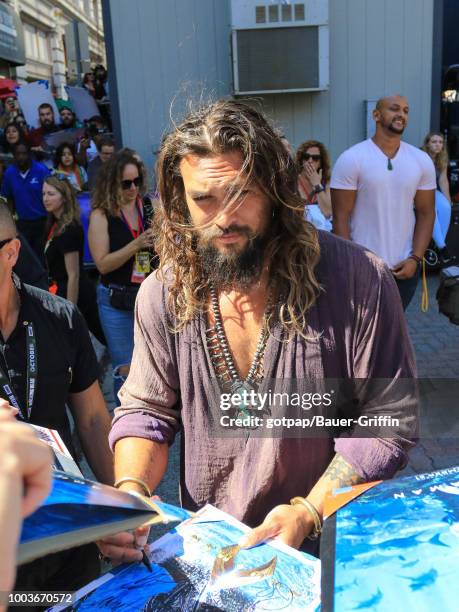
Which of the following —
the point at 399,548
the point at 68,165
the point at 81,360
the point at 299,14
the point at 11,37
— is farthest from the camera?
the point at 11,37

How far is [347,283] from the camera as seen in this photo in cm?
160

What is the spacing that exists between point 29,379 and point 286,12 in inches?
284

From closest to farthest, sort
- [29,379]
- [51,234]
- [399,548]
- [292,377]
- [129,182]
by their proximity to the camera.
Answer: [399,548], [292,377], [29,379], [129,182], [51,234]

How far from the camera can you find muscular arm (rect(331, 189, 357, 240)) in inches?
172

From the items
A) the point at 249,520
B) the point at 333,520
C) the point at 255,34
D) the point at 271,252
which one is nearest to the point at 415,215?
the point at 271,252

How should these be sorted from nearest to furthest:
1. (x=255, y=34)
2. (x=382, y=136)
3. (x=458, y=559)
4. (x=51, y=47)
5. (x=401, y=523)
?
(x=458, y=559)
(x=401, y=523)
(x=382, y=136)
(x=255, y=34)
(x=51, y=47)

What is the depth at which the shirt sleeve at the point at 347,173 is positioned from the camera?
430 cm

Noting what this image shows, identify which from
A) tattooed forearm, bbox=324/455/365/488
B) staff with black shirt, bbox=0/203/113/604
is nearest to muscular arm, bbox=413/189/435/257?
staff with black shirt, bbox=0/203/113/604

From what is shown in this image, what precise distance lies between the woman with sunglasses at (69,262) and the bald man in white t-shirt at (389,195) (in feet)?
6.78

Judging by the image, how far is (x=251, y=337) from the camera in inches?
65.7

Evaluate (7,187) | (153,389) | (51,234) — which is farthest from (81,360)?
(7,187)

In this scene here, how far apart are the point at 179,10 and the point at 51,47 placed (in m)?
30.5

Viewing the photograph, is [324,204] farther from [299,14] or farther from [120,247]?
[299,14]

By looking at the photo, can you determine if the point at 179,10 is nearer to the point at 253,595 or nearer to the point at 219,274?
the point at 219,274
